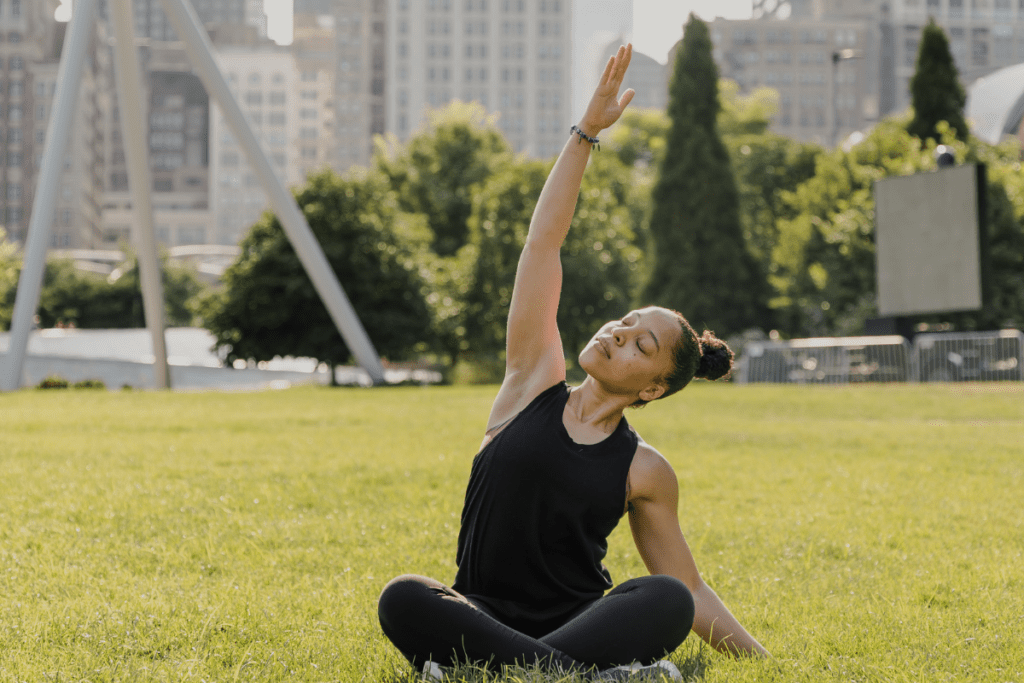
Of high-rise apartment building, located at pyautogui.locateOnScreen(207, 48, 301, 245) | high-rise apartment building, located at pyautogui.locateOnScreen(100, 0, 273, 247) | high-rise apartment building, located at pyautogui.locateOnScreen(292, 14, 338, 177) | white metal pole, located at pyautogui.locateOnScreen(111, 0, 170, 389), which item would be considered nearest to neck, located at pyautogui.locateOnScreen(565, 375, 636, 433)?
white metal pole, located at pyautogui.locateOnScreen(111, 0, 170, 389)

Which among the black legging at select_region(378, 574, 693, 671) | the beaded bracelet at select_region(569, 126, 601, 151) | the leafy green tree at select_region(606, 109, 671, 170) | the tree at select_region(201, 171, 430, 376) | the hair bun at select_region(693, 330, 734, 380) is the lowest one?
the black legging at select_region(378, 574, 693, 671)

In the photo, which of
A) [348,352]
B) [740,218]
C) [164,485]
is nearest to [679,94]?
[740,218]

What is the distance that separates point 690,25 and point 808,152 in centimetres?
1323

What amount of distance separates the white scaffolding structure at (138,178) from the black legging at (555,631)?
16.7m

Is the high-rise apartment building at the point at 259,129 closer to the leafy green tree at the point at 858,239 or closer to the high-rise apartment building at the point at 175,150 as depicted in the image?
the high-rise apartment building at the point at 175,150

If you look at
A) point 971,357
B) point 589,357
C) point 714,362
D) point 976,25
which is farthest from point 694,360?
point 976,25

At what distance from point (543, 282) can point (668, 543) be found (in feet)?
3.22

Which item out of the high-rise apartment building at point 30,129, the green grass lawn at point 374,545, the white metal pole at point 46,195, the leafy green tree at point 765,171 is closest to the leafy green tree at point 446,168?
the leafy green tree at point 765,171

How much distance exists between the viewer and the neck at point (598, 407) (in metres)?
3.18

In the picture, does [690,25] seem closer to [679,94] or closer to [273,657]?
[679,94]

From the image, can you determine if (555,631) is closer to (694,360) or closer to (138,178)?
(694,360)

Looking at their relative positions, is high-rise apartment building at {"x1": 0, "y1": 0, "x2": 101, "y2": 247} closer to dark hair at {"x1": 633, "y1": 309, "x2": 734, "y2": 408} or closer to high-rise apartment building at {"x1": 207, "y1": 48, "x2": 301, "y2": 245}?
high-rise apartment building at {"x1": 207, "y1": 48, "x2": 301, "y2": 245}

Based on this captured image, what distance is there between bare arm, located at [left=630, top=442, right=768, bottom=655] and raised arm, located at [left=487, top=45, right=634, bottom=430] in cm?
44

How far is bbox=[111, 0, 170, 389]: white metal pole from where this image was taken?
20312 millimetres
